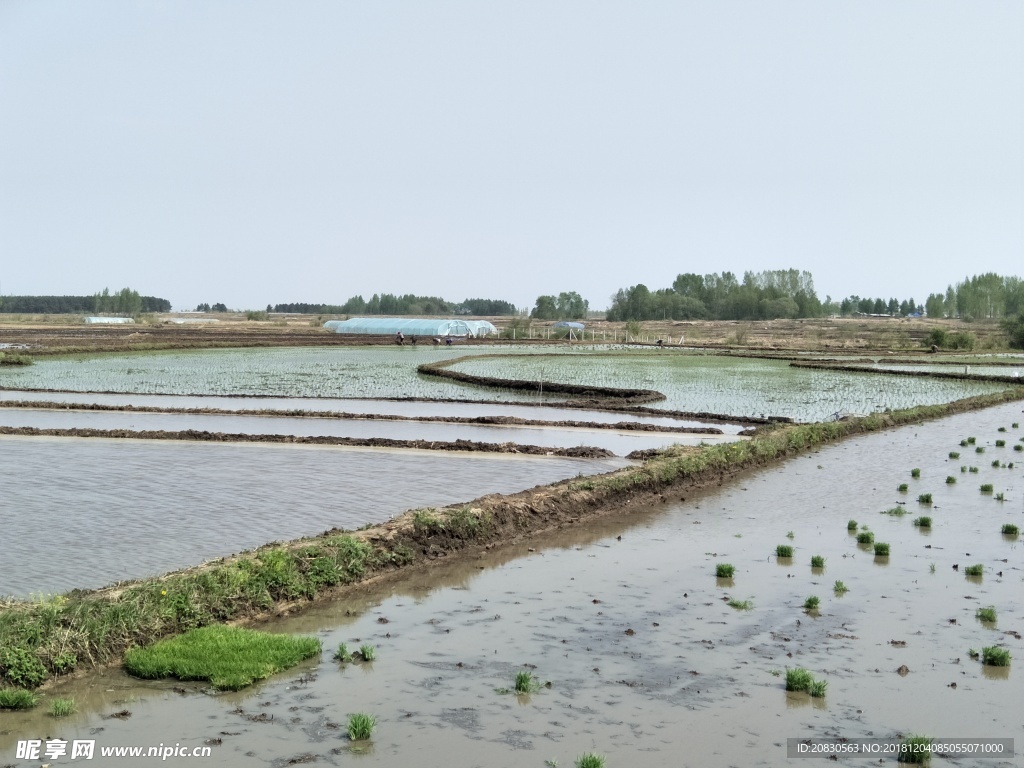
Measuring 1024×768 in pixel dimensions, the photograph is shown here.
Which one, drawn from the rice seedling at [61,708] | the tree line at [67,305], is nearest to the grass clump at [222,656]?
the rice seedling at [61,708]

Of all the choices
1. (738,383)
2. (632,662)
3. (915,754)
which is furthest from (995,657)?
(738,383)

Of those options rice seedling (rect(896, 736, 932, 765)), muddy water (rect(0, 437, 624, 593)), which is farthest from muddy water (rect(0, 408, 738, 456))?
rice seedling (rect(896, 736, 932, 765))

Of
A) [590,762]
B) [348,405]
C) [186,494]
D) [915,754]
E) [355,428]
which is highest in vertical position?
[348,405]

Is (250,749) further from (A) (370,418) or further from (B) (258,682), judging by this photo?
(A) (370,418)

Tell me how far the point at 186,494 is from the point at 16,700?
810 centimetres

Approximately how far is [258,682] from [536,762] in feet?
8.34

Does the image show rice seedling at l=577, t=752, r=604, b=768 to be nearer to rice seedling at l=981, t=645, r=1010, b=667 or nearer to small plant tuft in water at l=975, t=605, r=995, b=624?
rice seedling at l=981, t=645, r=1010, b=667

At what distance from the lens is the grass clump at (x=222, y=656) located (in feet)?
25.0

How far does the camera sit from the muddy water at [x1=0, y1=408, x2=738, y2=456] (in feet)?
74.1

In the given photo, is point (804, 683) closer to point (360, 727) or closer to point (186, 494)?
point (360, 727)

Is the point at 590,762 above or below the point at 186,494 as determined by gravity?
below

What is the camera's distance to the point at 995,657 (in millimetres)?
8211

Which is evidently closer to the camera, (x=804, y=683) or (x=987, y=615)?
(x=804, y=683)

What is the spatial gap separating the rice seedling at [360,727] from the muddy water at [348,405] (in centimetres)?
1981
